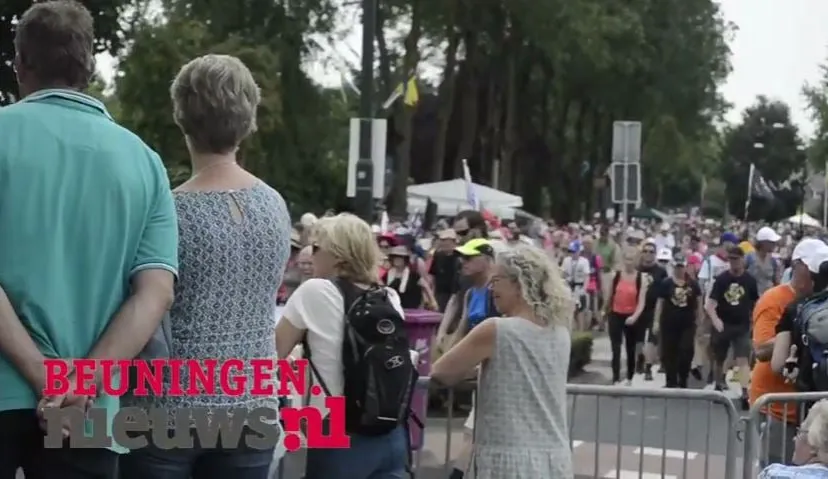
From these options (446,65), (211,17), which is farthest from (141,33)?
(446,65)

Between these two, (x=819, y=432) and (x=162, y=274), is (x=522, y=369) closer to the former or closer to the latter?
(x=819, y=432)

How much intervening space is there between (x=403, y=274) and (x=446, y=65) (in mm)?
27476

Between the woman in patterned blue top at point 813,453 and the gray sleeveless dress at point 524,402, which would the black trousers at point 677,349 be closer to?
the woman in patterned blue top at point 813,453

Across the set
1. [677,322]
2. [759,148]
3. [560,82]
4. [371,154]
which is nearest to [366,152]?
[371,154]

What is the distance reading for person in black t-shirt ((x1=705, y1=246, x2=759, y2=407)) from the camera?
13859 mm

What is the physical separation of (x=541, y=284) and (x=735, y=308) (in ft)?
31.4

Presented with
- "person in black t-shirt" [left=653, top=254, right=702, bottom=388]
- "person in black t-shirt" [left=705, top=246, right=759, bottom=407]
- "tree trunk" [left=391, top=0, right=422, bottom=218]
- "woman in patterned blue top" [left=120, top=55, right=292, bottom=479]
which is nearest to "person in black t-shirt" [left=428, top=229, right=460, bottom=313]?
"person in black t-shirt" [left=653, top=254, right=702, bottom=388]

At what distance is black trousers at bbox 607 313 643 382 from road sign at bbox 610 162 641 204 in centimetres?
472

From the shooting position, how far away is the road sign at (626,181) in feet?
64.5

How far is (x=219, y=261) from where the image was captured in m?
3.15

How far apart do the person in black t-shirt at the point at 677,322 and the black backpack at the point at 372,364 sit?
1070 centimetres

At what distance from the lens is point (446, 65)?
41.1m

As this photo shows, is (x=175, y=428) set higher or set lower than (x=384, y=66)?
lower

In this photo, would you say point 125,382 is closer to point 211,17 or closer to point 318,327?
point 318,327
